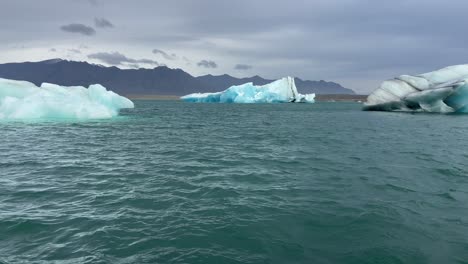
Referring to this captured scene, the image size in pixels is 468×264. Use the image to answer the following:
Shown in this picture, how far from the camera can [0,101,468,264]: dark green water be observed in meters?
5.92

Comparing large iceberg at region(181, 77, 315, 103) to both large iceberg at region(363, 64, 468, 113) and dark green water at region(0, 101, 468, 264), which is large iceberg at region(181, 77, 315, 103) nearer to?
large iceberg at region(363, 64, 468, 113)

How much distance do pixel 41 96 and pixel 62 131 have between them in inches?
324

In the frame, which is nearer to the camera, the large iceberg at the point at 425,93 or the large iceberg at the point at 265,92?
the large iceberg at the point at 425,93

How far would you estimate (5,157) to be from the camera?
14.4 m

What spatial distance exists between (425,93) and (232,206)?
39562 millimetres

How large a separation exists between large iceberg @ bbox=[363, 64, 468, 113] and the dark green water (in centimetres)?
2854

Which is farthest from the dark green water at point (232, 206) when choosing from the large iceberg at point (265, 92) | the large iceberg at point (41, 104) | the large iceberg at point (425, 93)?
the large iceberg at point (265, 92)

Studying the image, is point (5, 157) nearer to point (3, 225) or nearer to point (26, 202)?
point (26, 202)

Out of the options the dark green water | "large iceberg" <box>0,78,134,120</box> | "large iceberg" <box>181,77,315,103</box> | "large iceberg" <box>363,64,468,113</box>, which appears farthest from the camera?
"large iceberg" <box>181,77,315,103</box>

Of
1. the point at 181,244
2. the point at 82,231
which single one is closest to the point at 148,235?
the point at 181,244

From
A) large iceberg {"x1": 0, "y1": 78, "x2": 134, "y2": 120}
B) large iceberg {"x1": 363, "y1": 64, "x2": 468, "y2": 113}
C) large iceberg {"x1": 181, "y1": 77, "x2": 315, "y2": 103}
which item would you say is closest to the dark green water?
large iceberg {"x1": 0, "y1": 78, "x2": 134, "y2": 120}

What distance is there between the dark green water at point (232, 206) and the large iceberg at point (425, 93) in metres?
28.5

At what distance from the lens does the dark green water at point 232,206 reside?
5.92 m

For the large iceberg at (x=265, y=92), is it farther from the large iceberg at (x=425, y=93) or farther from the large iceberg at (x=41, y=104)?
the large iceberg at (x=41, y=104)
